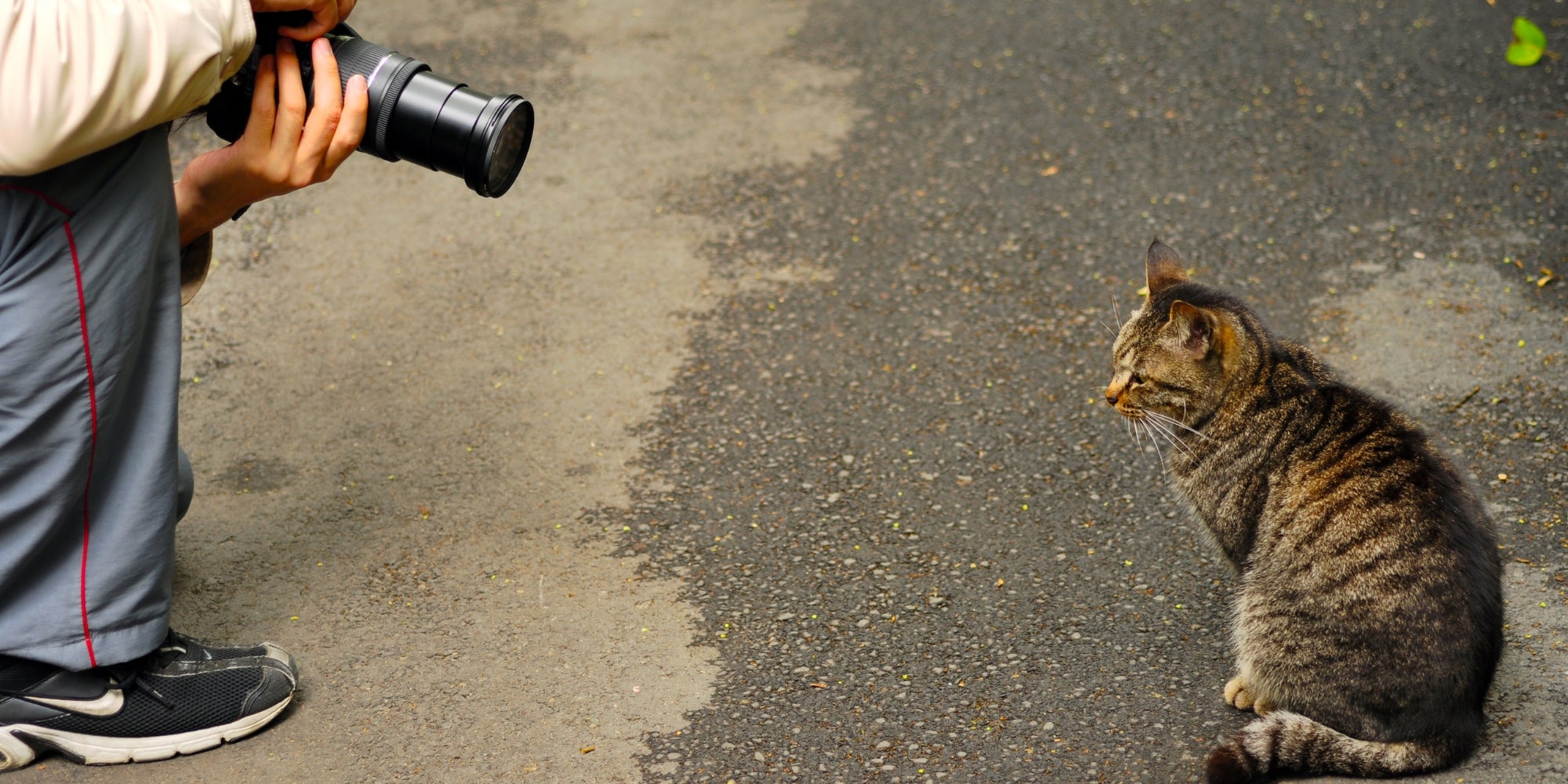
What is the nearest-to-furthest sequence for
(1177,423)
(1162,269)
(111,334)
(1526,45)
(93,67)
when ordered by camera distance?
1. (93,67)
2. (111,334)
3. (1177,423)
4. (1162,269)
5. (1526,45)

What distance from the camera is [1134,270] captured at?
3.96 meters

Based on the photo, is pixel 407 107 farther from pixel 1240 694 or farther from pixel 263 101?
pixel 1240 694

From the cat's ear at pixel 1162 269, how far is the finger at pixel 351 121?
1.57m

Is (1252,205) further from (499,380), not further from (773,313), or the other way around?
(499,380)

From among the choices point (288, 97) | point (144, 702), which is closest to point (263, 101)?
point (288, 97)

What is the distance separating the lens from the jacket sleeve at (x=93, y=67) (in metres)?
1.86

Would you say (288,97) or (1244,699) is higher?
(288,97)

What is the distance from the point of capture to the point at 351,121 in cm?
228

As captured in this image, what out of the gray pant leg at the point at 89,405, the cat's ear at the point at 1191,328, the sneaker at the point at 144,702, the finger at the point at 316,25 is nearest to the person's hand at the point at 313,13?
the finger at the point at 316,25

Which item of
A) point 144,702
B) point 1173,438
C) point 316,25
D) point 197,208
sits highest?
point 316,25

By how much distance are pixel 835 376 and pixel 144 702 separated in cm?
187

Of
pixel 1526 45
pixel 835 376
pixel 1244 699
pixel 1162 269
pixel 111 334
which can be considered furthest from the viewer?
pixel 1526 45

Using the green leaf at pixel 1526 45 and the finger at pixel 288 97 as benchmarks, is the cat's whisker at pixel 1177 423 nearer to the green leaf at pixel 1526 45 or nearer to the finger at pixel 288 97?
the finger at pixel 288 97

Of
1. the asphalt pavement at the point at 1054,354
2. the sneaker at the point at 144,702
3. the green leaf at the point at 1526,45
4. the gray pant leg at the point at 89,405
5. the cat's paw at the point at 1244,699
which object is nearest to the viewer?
the gray pant leg at the point at 89,405
